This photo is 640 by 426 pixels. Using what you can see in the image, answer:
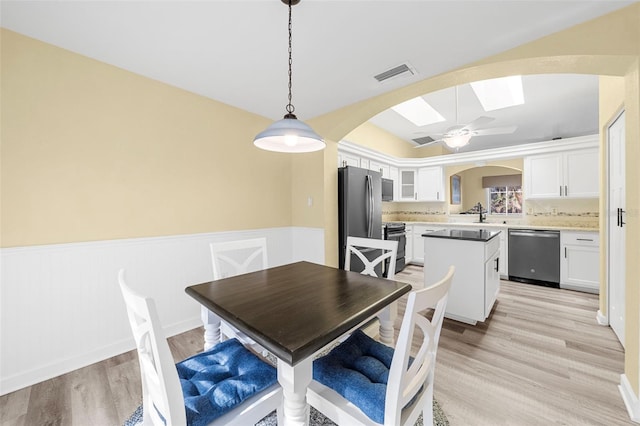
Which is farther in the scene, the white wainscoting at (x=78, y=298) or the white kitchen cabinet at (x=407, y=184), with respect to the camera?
the white kitchen cabinet at (x=407, y=184)

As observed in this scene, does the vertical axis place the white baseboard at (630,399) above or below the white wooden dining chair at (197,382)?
below

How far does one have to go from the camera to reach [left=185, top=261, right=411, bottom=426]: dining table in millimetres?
928

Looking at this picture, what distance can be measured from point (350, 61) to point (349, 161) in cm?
195

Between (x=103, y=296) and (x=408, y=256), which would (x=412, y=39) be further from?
(x=408, y=256)

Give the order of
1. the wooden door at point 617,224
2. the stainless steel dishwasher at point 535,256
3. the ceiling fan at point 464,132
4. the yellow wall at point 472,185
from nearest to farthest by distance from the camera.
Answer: the wooden door at point 617,224
the ceiling fan at point 464,132
the stainless steel dishwasher at point 535,256
the yellow wall at point 472,185

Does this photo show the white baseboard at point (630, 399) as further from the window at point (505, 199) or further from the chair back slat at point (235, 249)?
the window at point (505, 199)

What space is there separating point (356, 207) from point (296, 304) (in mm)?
2271

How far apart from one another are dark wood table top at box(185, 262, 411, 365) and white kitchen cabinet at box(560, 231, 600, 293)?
13.2 ft

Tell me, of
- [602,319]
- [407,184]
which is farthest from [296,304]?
[407,184]

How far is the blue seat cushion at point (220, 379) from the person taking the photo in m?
0.93

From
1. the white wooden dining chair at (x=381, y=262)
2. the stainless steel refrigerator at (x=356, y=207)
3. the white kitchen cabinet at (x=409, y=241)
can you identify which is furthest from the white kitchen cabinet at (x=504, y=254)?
the white wooden dining chair at (x=381, y=262)

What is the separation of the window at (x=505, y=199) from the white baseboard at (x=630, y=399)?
528 cm

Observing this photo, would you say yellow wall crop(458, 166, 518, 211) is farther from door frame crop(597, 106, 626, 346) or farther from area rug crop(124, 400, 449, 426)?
area rug crop(124, 400, 449, 426)

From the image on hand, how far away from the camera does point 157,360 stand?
31.9 inches
